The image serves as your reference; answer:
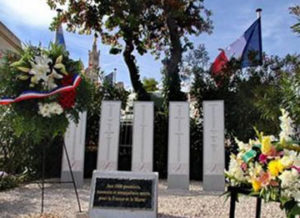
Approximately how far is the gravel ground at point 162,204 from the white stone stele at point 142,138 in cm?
60

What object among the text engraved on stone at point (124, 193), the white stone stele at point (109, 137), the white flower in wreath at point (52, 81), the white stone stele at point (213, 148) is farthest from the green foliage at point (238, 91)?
the white flower in wreath at point (52, 81)

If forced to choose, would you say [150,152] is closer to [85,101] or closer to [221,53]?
[85,101]

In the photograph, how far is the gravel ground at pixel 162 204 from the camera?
431 cm

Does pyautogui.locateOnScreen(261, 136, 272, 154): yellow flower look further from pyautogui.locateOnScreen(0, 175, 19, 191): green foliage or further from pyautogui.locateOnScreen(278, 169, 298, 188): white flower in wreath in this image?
pyautogui.locateOnScreen(0, 175, 19, 191): green foliage

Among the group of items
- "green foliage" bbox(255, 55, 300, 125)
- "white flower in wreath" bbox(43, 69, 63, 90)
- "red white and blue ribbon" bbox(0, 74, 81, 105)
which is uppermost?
"green foliage" bbox(255, 55, 300, 125)

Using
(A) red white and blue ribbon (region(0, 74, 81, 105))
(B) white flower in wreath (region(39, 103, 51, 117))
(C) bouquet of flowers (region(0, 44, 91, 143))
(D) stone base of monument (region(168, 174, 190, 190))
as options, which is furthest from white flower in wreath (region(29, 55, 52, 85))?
(D) stone base of monument (region(168, 174, 190, 190))

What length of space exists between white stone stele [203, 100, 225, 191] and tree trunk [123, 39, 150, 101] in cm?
286

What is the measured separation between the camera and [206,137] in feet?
20.6

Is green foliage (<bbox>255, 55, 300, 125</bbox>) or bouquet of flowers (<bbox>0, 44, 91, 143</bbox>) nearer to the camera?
bouquet of flowers (<bbox>0, 44, 91, 143</bbox>)

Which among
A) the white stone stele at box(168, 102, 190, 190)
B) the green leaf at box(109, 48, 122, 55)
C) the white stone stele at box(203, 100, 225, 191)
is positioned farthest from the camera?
the green leaf at box(109, 48, 122, 55)

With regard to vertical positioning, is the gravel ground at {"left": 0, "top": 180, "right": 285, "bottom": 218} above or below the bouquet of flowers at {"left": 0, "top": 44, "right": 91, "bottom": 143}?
below

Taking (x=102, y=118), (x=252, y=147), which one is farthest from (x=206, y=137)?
(x=252, y=147)

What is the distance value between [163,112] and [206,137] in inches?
88.9

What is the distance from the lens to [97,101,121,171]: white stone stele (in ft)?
21.3
